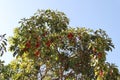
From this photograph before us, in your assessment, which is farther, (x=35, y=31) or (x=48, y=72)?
(x=48, y=72)

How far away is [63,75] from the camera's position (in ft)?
77.5

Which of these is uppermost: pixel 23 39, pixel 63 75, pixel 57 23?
pixel 57 23

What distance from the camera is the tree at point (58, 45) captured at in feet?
72.1

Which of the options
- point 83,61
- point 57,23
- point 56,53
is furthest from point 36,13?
point 83,61

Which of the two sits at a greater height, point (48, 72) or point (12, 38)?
point (12, 38)

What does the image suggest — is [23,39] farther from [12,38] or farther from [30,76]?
[30,76]

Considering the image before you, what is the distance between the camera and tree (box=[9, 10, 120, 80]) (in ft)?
72.1

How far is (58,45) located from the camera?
74.1ft

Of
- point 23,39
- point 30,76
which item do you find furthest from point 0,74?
point 23,39

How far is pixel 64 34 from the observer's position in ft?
75.1

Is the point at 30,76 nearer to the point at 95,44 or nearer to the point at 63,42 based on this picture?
the point at 63,42

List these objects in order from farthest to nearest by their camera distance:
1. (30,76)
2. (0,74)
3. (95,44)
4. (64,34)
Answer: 1. (0,74)
2. (30,76)
3. (64,34)
4. (95,44)

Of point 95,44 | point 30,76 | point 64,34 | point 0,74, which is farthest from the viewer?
point 0,74

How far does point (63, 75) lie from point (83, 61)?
84.0 inches
